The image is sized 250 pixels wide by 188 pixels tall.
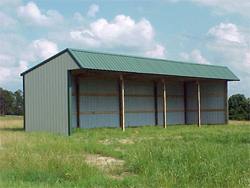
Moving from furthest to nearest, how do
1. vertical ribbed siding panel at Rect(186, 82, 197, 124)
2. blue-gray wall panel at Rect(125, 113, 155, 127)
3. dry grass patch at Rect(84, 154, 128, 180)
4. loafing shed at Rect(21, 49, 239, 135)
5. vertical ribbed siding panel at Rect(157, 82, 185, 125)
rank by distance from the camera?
vertical ribbed siding panel at Rect(186, 82, 197, 124) < vertical ribbed siding panel at Rect(157, 82, 185, 125) < blue-gray wall panel at Rect(125, 113, 155, 127) < loafing shed at Rect(21, 49, 239, 135) < dry grass patch at Rect(84, 154, 128, 180)

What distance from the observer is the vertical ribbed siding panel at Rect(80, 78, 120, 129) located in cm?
2228

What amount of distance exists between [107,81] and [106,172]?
15.0m

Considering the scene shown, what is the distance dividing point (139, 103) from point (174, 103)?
3752 mm

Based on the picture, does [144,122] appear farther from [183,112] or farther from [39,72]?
[39,72]

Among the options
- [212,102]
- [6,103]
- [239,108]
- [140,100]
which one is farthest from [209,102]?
[6,103]

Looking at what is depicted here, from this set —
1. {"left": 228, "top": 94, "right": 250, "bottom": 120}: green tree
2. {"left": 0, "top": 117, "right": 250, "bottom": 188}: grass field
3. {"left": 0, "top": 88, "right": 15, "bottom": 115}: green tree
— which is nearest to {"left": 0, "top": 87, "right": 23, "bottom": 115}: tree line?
{"left": 0, "top": 88, "right": 15, "bottom": 115}: green tree

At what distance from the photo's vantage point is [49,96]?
19.6 metres

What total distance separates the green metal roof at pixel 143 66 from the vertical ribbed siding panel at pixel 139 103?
9.64ft

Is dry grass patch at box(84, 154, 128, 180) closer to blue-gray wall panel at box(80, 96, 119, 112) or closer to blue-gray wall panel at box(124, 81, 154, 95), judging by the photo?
blue-gray wall panel at box(80, 96, 119, 112)

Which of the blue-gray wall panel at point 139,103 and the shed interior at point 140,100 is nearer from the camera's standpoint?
the shed interior at point 140,100

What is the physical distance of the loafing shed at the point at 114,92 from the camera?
1881 centimetres

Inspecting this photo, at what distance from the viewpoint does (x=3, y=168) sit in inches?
363

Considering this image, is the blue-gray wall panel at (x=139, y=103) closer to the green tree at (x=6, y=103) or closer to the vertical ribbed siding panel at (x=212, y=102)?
the vertical ribbed siding panel at (x=212, y=102)

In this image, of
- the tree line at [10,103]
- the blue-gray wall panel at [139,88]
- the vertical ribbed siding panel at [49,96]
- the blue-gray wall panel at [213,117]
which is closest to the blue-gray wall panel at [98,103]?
the blue-gray wall panel at [139,88]
